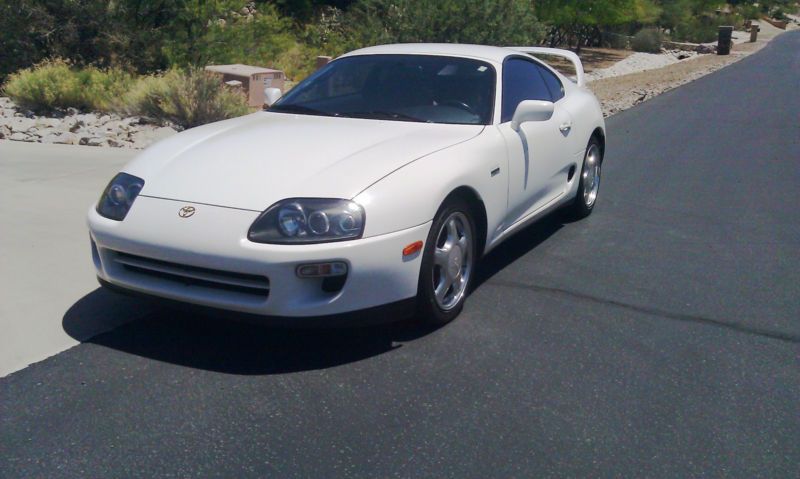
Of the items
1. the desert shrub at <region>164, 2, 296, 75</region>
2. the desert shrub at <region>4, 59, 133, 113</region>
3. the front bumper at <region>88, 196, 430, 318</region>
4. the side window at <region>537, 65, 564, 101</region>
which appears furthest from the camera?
the desert shrub at <region>164, 2, 296, 75</region>

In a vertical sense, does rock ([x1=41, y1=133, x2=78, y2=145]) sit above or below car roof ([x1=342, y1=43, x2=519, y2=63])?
below

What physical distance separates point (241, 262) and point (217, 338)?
0.74 meters

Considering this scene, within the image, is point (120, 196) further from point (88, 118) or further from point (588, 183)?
point (88, 118)

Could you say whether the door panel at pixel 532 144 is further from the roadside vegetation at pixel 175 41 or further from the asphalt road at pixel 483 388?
the roadside vegetation at pixel 175 41

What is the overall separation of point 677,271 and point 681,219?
1737mm

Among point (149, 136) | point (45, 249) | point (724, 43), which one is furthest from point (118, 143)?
point (724, 43)

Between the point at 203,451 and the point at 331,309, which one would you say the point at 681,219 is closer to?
the point at 331,309

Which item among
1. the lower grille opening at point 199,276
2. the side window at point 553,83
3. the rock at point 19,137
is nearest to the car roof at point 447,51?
the side window at point 553,83

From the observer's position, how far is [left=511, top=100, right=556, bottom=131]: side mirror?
5797 mm

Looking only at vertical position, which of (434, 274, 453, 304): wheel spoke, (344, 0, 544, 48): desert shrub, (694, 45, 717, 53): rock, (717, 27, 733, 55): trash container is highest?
(434, 274, 453, 304): wheel spoke

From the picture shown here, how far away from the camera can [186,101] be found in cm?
1161

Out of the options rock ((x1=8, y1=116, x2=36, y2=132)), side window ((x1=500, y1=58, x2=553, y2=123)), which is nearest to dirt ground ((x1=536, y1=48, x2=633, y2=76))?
rock ((x1=8, y1=116, x2=36, y2=132))

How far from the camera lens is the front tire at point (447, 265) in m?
4.85

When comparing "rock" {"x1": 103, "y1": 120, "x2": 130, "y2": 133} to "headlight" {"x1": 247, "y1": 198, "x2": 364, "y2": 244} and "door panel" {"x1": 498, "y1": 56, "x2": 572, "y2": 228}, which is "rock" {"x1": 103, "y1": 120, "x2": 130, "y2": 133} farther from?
"headlight" {"x1": 247, "y1": 198, "x2": 364, "y2": 244}
